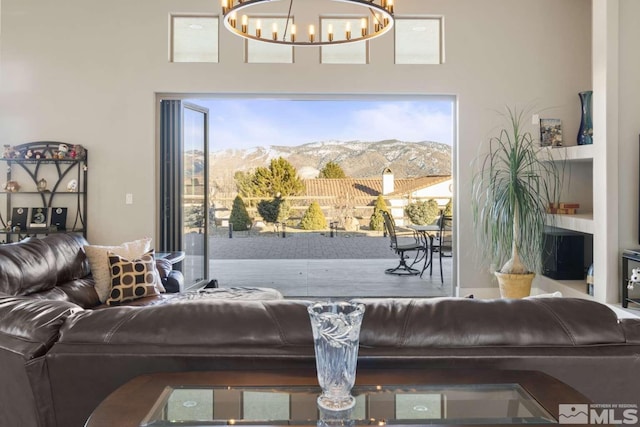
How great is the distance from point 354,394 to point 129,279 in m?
3.25

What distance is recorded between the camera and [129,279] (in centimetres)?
405

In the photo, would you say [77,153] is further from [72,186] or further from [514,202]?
[514,202]

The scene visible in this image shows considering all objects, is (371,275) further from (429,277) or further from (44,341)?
(44,341)

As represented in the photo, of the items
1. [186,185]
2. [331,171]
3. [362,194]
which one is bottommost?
[362,194]

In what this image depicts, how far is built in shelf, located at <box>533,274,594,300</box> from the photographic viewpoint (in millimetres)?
5136

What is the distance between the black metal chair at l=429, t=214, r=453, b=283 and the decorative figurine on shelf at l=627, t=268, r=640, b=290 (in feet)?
6.92

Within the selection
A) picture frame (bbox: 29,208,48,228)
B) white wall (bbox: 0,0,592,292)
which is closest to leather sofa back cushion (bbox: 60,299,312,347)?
white wall (bbox: 0,0,592,292)

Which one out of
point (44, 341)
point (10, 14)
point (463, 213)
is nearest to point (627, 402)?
point (44, 341)

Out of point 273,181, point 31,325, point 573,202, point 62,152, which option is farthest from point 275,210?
point 31,325

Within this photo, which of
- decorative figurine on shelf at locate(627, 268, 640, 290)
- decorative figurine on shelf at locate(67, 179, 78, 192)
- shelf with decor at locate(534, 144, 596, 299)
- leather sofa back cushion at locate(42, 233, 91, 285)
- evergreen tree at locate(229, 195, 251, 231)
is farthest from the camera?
evergreen tree at locate(229, 195, 251, 231)

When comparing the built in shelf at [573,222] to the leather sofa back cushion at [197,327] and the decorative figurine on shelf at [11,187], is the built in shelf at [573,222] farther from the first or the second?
the decorative figurine on shelf at [11,187]

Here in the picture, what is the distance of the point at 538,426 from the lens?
3.47 feet

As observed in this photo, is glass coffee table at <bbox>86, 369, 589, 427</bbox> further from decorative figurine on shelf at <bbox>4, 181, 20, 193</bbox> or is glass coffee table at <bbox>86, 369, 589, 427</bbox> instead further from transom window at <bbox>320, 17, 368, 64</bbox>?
decorative figurine on shelf at <bbox>4, 181, 20, 193</bbox>

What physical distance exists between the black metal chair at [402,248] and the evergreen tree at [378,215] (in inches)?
2.7
